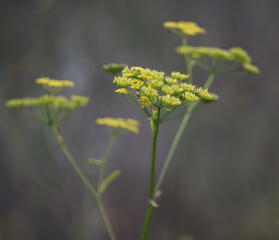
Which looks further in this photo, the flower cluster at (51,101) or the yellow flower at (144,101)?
the flower cluster at (51,101)

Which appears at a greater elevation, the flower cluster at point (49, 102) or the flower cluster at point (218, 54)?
the flower cluster at point (218, 54)

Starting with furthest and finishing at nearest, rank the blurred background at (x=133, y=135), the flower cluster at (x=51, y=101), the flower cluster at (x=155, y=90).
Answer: the blurred background at (x=133, y=135) → the flower cluster at (x=51, y=101) → the flower cluster at (x=155, y=90)

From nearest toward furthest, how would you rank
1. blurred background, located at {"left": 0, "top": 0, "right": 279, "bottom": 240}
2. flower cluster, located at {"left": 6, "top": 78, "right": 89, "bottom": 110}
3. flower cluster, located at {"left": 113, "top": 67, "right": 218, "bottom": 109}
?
flower cluster, located at {"left": 113, "top": 67, "right": 218, "bottom": 109}, flower cluster, located at {"left": 6, "top": 78, "right": 89, "bottom": 110}, blurred background, located at {"left": 0, "top": 0, "right": 279, "bottom": 240}

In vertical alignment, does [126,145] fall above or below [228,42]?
below

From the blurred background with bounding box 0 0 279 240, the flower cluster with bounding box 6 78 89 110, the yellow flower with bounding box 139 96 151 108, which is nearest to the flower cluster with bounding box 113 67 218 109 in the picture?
the yellow flower with bounding box 139 96 151 108

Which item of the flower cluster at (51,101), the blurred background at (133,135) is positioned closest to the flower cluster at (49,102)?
the flower cluster at (51,101)

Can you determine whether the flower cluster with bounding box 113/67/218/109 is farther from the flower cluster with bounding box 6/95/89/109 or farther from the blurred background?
the blurred background

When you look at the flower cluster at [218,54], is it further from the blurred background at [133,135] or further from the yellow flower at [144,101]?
the blurred background at [133,135]

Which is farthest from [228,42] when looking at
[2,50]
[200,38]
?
[2,50]

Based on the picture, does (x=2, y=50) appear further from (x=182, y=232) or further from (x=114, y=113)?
(x=182, y=232)
